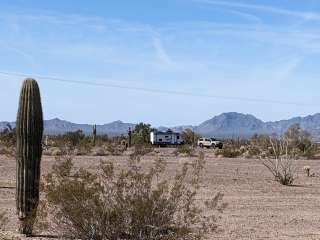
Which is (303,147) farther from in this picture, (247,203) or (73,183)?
(73,183)

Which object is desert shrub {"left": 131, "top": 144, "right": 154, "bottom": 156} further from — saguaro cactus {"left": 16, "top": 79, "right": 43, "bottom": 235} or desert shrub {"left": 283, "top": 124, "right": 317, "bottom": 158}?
desert shrub {"left": 283, "top": 124, "right": 317, "bottom": 158}

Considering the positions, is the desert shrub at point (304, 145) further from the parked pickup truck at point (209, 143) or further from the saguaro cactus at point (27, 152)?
the saguaro cactus at point (27, 152)

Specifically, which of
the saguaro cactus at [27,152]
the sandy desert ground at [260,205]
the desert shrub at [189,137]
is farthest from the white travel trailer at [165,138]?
the saguaro cactus at [27,152]

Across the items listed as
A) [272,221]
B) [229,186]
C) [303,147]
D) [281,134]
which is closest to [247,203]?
[272,221]

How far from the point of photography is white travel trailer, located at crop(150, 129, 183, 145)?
89625mm

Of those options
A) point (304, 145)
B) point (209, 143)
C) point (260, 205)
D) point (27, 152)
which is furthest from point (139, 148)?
point (209, 143)

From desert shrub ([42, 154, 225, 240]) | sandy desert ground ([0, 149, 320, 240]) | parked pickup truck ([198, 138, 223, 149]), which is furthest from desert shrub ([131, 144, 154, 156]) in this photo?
parked pickup truck ([198, 138, 223, 149])

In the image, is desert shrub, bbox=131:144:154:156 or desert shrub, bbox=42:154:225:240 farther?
desert shrub, bbox=131:144:154:156

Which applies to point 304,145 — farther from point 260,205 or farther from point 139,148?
point 260,205

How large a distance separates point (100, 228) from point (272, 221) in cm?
709

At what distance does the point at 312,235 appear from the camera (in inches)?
613

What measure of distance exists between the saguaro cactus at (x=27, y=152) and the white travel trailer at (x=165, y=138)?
7488 centimetres

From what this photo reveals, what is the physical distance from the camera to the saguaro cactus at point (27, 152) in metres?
14.0

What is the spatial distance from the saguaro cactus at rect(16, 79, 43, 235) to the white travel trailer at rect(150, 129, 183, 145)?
7488 centimetres
